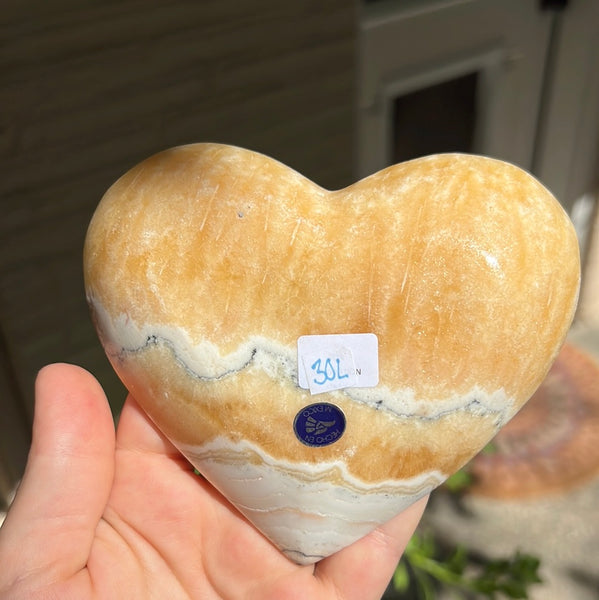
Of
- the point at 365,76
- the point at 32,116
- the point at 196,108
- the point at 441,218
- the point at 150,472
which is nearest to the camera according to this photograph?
the point at 441,218

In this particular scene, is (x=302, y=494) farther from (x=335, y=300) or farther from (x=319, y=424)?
(x=335, y=300)

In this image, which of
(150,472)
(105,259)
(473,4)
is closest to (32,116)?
(105,259)

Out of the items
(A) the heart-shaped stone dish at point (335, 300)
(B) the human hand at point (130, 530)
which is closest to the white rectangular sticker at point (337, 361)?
(A) the heart-shaped stone dish at point (335, 300)

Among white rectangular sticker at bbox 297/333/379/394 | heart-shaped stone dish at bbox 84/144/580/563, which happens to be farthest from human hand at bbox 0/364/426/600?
white rectangular sticker at bbox 297/333/379/394

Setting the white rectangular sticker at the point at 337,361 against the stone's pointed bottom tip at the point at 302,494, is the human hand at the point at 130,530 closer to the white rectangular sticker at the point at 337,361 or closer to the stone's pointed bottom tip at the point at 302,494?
the stone's pointed bottom tip at the point at 302,494

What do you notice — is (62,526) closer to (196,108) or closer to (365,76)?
(196,108)
